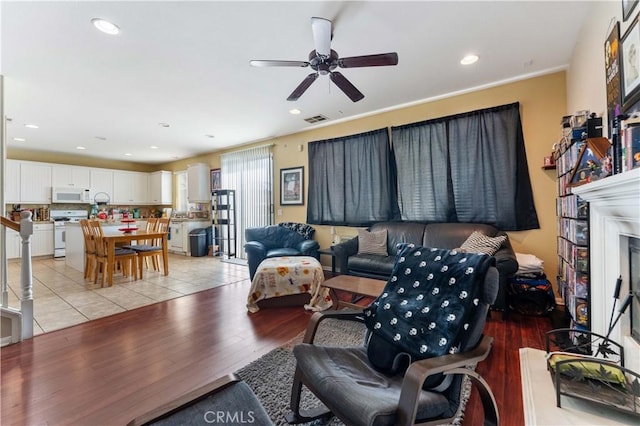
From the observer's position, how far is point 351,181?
463 centimetres

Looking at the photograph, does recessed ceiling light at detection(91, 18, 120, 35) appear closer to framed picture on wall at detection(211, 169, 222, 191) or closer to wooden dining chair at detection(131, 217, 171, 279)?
wooden dining chair at detection(131, 217, 171, 279)

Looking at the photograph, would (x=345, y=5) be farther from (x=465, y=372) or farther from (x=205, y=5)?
(x=465, y=372)

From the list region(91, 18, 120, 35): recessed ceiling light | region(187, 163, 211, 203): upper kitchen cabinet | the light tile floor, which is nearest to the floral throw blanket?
the light tile floor

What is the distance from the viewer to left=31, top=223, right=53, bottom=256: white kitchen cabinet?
6290mm

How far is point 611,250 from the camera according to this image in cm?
158

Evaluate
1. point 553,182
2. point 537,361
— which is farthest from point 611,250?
point 553,182

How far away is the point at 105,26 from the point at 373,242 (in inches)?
145

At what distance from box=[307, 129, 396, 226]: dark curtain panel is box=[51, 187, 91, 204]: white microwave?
636 cm

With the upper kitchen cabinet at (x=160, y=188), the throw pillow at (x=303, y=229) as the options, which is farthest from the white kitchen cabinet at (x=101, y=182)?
the throw pillow at (x=303, y=229)

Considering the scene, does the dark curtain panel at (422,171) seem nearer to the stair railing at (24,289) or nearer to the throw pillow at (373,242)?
the throw pillow at (373,242)

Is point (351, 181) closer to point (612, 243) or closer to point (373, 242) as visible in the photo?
point (373, 242)

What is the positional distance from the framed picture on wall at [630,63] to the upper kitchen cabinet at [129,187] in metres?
9.87

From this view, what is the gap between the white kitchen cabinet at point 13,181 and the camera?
240 inches

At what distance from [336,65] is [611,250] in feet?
7.58
